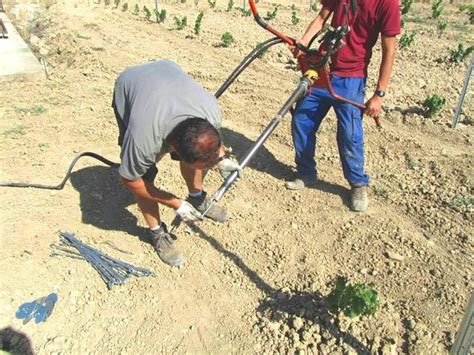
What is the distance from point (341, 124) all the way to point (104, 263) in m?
1.99

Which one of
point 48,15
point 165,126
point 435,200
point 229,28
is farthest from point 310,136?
point 48,15

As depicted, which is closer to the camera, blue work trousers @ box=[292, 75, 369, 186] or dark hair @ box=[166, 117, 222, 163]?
dark hair @ box=[166, 117, 222, 163]

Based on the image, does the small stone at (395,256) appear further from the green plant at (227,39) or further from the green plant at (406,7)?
the green plant at (406,7)

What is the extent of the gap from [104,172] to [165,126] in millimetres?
1887

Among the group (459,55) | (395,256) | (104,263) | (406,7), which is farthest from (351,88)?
(406,7)

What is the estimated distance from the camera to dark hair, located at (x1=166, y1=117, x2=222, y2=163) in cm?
224

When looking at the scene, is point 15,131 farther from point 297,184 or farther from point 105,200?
point 297,184

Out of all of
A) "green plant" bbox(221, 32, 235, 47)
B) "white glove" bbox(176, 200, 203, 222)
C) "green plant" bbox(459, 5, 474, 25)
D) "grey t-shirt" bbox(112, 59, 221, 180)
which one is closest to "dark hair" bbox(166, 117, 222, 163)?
"grey t-shirt" bbox(112, 59, 221, 180)

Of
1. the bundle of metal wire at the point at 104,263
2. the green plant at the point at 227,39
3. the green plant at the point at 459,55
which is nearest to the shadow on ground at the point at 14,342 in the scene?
the bundle of metal wire at the point at 104,263

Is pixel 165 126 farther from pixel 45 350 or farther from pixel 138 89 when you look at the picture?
pixel 45 350

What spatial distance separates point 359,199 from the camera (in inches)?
144

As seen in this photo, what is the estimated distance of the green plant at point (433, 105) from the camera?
4801 mm

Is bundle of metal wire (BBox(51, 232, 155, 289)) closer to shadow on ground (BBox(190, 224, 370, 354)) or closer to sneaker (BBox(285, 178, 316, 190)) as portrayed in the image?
shadow on ground (BBox(190, 224, 370, 354))

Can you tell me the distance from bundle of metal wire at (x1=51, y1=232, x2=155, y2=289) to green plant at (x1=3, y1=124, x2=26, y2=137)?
1.81 m
